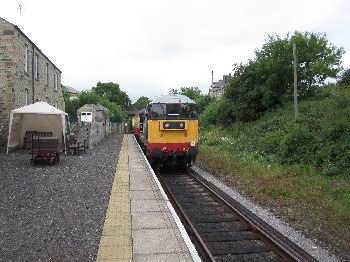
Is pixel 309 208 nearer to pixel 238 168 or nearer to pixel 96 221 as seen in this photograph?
pixel 96 221

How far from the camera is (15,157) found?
18297 mm

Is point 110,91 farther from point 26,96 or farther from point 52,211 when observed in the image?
point 52,211

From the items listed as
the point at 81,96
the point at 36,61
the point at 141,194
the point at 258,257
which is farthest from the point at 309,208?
the point at 81,96

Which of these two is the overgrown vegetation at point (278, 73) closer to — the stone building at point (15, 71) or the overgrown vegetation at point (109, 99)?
the stone building at point (15, 71)

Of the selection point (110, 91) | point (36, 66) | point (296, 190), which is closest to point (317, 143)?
point (296, 190)

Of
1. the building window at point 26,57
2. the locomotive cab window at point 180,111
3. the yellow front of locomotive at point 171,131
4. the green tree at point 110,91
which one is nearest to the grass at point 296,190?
the yellow front of locomotive at point 171,131

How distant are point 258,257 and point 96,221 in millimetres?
3144

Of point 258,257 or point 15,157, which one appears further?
point 15,157

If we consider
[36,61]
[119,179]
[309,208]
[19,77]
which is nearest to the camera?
[309,208]

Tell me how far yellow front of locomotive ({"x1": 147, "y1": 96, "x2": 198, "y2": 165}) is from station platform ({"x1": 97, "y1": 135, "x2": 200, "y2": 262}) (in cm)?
427

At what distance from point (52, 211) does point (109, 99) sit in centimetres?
10211

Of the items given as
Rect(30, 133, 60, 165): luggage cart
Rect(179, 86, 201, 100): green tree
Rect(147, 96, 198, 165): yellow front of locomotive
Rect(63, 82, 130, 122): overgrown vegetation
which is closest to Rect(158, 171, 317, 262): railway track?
Rect(147, 96, 198, 165): yellow front of locomotive

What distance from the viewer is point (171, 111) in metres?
15.7

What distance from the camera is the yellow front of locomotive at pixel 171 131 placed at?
15453 millimetres
